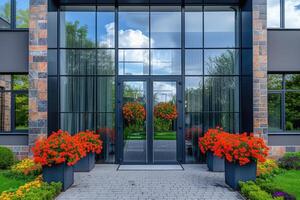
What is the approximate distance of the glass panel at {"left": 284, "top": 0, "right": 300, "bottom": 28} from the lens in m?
9.87

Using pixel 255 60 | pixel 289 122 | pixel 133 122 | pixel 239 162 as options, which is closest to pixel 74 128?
pixel 133 122

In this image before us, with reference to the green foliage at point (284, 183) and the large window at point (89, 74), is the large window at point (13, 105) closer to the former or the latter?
the large window at point (89, 74)

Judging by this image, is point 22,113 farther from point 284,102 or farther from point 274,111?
point 284,102

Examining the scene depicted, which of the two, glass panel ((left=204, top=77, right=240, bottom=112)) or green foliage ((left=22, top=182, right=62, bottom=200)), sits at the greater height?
glass panel ((left=204, top=77, right=240, bottom=112))

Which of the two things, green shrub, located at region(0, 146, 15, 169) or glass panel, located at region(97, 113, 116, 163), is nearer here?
green shrub, located at region(0, 146, 15, 169)

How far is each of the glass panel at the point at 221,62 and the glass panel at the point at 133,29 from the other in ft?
7.37

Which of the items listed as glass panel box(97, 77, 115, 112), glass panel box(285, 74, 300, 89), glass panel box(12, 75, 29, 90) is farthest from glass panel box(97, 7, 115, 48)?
glass panel box(285, 74, 300, 89)

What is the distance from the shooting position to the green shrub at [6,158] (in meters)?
8.77

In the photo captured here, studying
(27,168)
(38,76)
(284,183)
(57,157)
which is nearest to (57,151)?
(57,157)

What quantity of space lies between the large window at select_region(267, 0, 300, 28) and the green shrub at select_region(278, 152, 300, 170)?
174 inches

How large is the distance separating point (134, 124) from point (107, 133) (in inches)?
39.4

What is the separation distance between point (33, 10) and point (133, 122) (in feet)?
16.6

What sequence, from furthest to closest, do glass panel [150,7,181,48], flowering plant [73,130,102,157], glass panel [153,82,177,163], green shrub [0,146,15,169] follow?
glass panel [150,7,181,48] → glass panel [153,82,177,163] → green shrub [0,146,15,169] → flowering plant [73,130,102,157]

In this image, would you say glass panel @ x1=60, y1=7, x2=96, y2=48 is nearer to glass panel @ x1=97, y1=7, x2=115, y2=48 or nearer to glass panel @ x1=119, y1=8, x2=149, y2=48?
glass panel @ x1=97, y1=7, x2=115, y2=48
